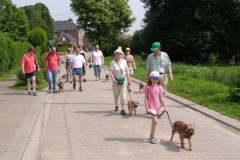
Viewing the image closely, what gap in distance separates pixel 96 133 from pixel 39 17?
5771 centimetres

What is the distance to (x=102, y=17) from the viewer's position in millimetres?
48625

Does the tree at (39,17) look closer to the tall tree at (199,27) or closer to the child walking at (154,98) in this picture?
the tall tree at (199,27)

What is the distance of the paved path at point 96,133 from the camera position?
19.2 ft

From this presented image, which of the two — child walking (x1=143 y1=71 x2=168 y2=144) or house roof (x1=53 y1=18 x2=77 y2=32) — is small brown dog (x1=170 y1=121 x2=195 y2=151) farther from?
house roof (x1=53 y1=18 x2=77 y2=32)

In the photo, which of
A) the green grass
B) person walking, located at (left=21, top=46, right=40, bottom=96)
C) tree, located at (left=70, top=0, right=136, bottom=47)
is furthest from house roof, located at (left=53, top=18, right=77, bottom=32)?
person walking, located at (left=21, top=46, right=40, bottom=96)

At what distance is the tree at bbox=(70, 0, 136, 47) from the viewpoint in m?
48.9

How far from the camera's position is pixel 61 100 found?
38.1ft

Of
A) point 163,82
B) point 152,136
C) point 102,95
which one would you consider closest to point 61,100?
point 102,95

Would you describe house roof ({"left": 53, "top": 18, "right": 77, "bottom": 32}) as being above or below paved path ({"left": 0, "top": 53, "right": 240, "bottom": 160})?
above

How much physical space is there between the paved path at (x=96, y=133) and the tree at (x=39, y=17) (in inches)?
2037

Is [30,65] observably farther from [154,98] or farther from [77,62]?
[154,98]

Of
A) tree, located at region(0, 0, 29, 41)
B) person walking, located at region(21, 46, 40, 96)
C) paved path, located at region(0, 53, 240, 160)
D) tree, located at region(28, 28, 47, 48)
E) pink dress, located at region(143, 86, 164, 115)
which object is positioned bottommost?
paved path, located at region(0, 53, 240, 160)

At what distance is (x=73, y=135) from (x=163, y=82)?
3.02 m

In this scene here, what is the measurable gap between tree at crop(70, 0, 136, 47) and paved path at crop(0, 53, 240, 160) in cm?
3909
